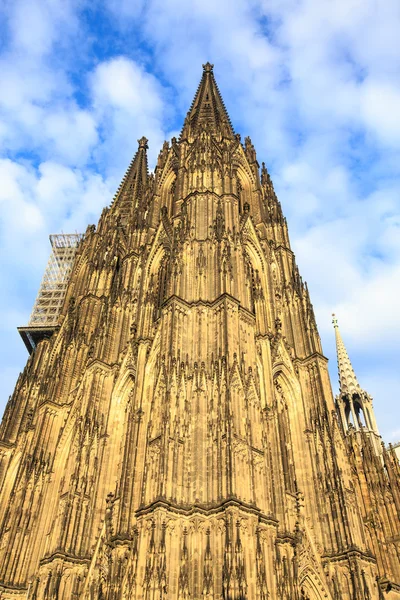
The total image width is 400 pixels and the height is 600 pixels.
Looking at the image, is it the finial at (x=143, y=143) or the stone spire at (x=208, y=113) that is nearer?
the stone spire at (x=208, y=113)

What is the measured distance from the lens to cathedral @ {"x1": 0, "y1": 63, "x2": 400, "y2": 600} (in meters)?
16.1

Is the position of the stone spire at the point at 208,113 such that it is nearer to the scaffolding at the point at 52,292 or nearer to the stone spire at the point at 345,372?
the scaffolding at the point at 52,292

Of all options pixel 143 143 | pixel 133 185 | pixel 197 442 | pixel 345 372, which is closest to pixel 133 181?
pixel 133 185

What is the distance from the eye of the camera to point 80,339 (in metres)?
30.4

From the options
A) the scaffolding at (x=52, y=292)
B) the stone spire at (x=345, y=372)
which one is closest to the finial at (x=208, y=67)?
the scaffolding at (x=52, y=292)

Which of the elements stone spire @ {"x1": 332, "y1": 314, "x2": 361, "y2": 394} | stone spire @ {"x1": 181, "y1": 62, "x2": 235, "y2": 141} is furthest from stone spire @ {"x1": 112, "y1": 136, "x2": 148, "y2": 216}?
stone spire @ {"x1": 332, "y1": 314, "x2": 361, "y2": 394}

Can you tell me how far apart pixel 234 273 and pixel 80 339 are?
36.9 ft

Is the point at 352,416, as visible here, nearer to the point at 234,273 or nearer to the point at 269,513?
the point at 234,273

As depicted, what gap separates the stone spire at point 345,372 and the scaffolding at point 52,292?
2530 centimetres

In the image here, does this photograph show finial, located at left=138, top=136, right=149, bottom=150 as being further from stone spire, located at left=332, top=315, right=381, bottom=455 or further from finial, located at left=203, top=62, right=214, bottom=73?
stone spire, located at left=332, top=315, right=381, bottom=455

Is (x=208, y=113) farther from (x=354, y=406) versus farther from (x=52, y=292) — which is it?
(x=354, y=406)

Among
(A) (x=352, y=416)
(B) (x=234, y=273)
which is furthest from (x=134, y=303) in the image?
(A) (x=352, y=416)

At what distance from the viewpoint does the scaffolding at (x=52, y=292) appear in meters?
40.6

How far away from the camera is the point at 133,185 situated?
4719cm
